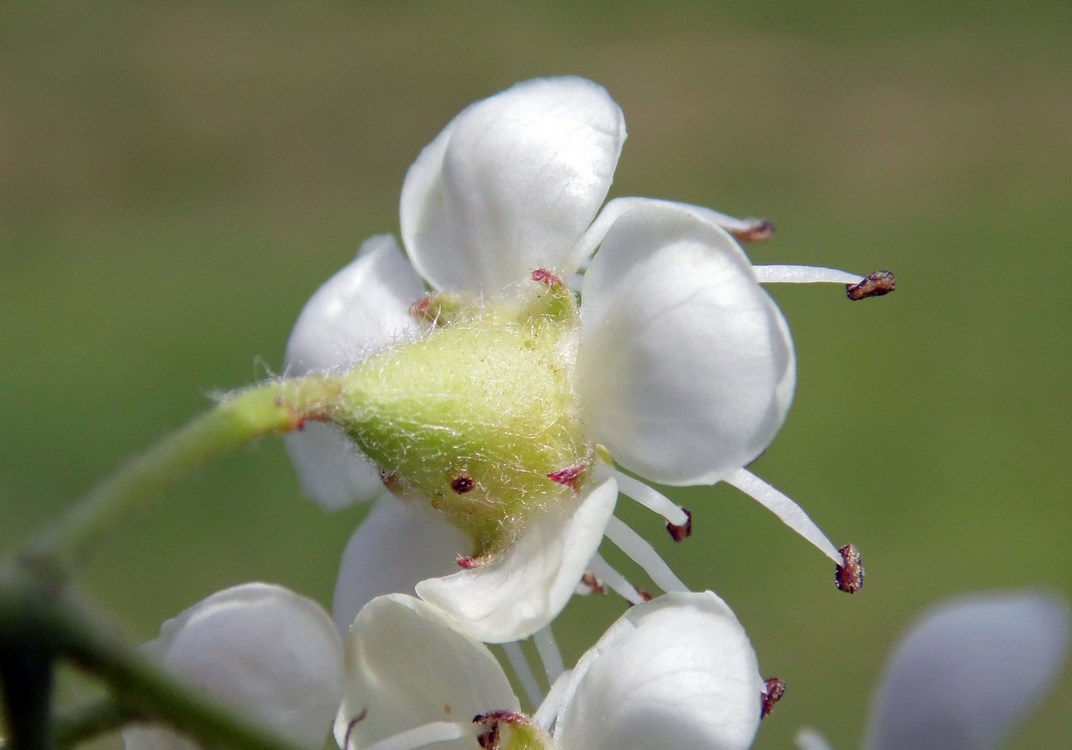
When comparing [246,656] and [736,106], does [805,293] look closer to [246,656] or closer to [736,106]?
[736,106]

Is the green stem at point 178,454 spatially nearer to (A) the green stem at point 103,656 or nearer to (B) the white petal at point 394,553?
(A) the green stem at point 103,656

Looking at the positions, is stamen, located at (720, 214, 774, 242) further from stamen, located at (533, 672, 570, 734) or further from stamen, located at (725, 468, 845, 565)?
stamen, located at (533, 672, 570, 734)

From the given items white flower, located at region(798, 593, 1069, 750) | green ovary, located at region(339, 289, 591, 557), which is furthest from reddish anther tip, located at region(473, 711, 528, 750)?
white flower, located at region(798, 593, 1069, 750)

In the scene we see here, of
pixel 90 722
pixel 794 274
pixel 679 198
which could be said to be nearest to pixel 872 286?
pixel 794 274

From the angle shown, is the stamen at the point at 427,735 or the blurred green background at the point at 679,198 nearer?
the stamen at the point at 427,735

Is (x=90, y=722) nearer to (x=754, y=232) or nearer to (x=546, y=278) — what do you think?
(x=546, y=278)

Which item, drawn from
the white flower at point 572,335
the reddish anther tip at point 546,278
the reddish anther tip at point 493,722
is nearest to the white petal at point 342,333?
the white flower at point 572,335

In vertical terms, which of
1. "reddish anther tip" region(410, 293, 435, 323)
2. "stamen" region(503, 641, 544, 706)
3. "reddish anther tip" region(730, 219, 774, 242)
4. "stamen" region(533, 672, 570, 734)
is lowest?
"stamen" region(503, 641, 544, 706)

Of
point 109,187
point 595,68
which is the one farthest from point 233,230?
point 595,68
